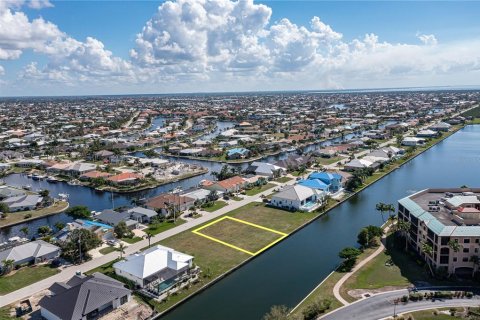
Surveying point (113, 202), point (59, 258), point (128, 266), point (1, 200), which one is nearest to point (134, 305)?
point (128, 266)

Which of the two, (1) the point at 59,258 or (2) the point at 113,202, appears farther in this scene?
(2) the point at 113,202

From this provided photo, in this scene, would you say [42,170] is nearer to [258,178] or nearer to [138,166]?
[138,166]

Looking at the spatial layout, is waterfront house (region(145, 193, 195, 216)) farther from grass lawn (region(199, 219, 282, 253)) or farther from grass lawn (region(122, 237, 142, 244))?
grass lawn (region(122, 237, 142, 244))

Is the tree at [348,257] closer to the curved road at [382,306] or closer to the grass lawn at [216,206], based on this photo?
the curved road at [382,306]

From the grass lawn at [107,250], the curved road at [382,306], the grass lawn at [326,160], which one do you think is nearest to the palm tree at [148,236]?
the grass lawn at [107,250]

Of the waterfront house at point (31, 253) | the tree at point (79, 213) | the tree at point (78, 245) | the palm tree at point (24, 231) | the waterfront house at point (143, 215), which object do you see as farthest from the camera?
the tree at point (79, 213)

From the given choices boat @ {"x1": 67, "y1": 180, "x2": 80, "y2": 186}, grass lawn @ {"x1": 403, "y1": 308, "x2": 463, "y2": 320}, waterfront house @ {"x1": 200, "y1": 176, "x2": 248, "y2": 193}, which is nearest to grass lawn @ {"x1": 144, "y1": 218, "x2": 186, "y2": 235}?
waterfront house @ {"x1": 200, "y1": 176, "x2": 248, "y2": 193}
